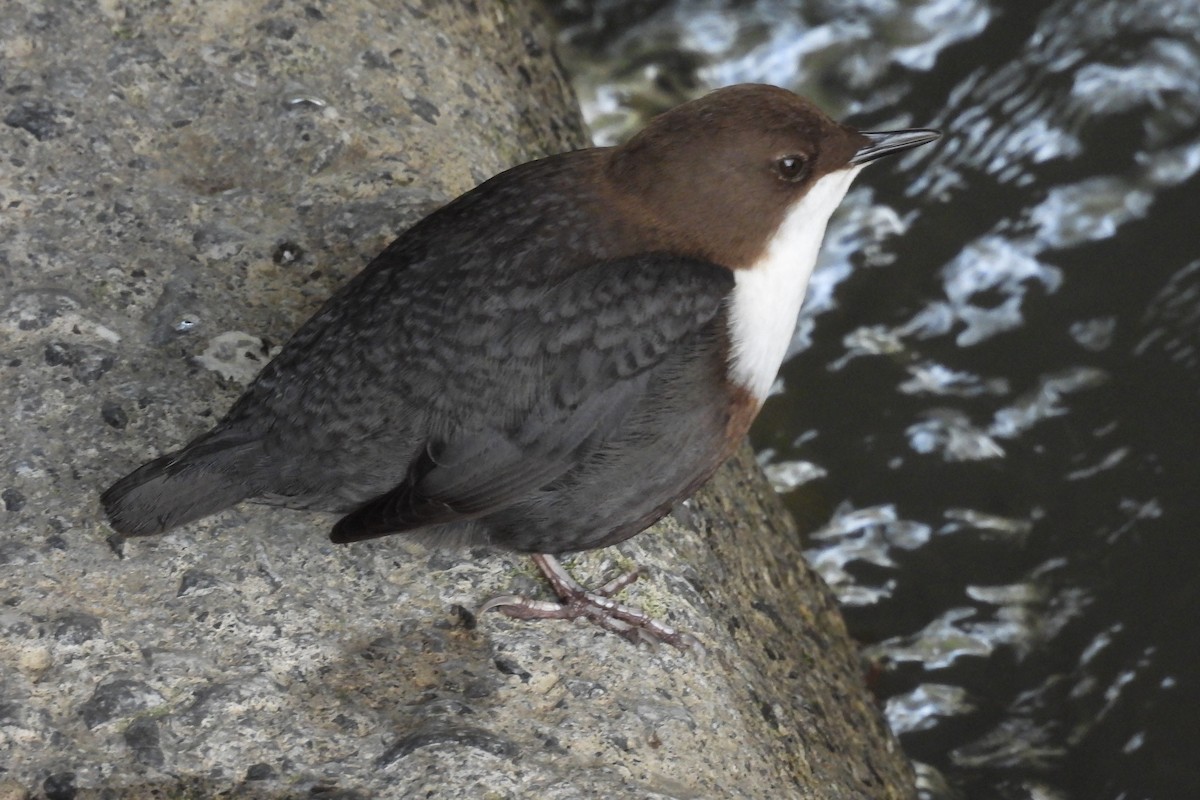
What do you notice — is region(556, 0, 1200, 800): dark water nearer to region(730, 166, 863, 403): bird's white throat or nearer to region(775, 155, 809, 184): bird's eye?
region(730, 166, 863, 403): bird's white throat

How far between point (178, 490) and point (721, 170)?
1016mm

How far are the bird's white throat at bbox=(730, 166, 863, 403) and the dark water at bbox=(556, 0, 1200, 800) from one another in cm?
145

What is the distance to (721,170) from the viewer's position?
2.26 meters

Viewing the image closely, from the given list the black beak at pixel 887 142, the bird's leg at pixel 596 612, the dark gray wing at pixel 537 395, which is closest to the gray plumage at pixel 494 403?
the dark gray wing at pixel 537 395

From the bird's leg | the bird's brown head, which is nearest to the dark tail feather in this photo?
the bird's leg

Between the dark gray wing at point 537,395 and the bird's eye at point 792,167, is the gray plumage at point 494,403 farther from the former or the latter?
the bird's eye at point 792,167

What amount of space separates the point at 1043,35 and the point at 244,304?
3194 millimetres

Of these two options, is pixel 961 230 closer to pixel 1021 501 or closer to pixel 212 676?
pixel 1021 501

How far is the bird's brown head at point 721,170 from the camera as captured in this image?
7.40 ft

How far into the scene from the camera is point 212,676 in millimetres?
2105

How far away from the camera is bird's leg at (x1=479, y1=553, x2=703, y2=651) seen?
2.35m

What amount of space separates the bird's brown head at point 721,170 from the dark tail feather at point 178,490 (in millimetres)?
782

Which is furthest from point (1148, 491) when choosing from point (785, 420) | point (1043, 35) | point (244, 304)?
point (244, 304)

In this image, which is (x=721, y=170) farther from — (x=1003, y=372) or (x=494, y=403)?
(x=1003, y=372)
